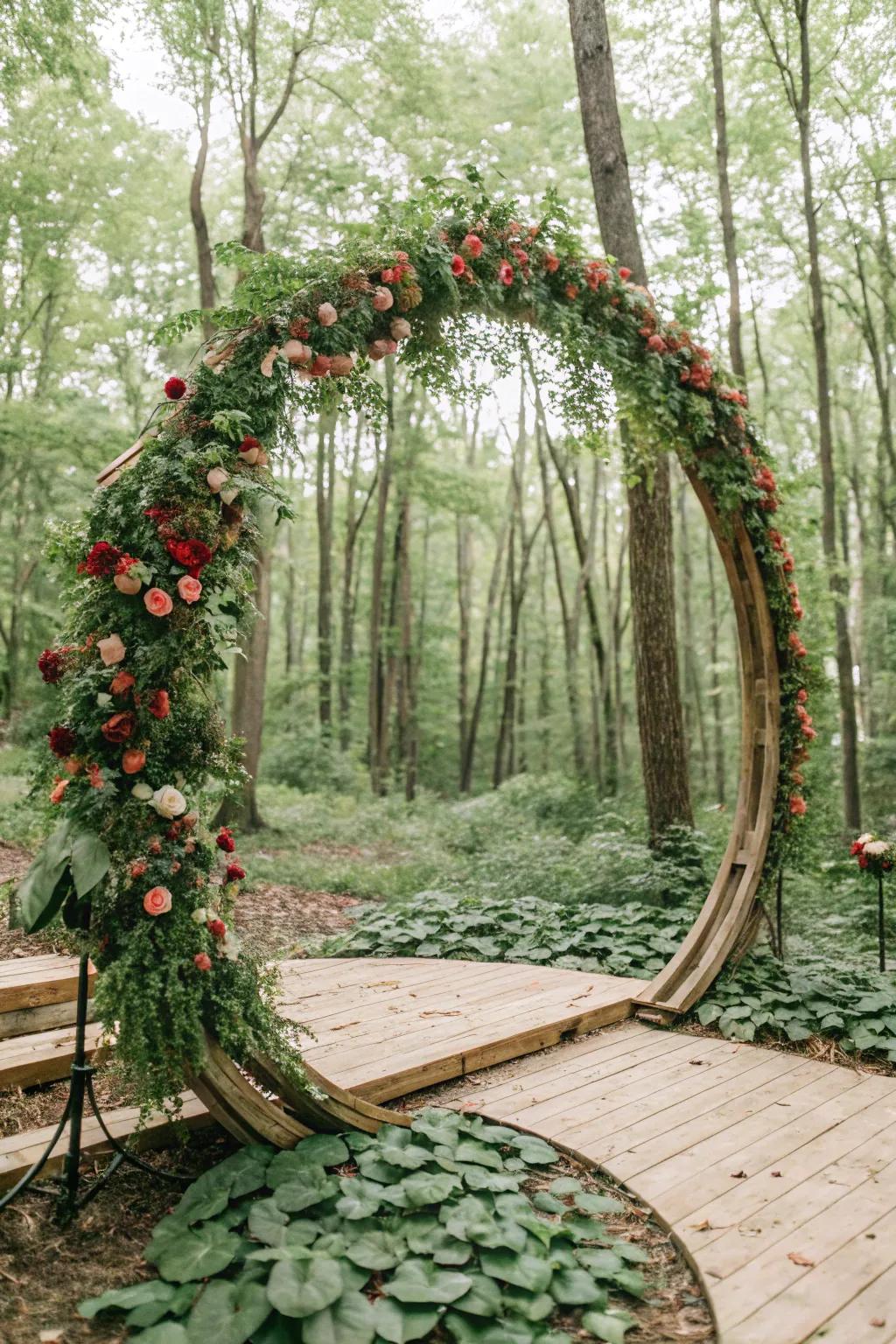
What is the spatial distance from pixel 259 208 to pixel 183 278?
5.87m

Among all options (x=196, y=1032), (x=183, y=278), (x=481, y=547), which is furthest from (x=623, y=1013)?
(x=481, y=547)

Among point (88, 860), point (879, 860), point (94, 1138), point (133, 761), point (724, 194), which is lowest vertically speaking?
point (94, 1138)

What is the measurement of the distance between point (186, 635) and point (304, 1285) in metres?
1.57

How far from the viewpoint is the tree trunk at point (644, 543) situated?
6281 mm

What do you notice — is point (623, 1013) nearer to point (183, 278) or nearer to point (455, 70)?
point (455, 70)

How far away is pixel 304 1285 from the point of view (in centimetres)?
204

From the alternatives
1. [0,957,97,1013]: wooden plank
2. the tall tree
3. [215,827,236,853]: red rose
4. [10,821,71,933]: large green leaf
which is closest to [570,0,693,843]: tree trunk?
the tall tree

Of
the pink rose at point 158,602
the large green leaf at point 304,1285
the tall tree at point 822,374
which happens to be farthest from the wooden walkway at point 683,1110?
the tall tree at point 822,374

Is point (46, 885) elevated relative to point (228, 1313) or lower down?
elevated

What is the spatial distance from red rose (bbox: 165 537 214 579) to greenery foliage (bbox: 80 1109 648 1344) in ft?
5.37

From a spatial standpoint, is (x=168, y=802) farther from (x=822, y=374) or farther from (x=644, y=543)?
(x=822, y=374)

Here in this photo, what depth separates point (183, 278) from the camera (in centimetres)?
1365

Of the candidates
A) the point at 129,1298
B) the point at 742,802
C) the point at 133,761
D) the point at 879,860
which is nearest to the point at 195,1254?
the point at 129,1298

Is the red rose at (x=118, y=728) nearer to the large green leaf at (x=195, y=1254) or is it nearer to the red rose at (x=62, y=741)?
the red rose at (x=62, y=741)
